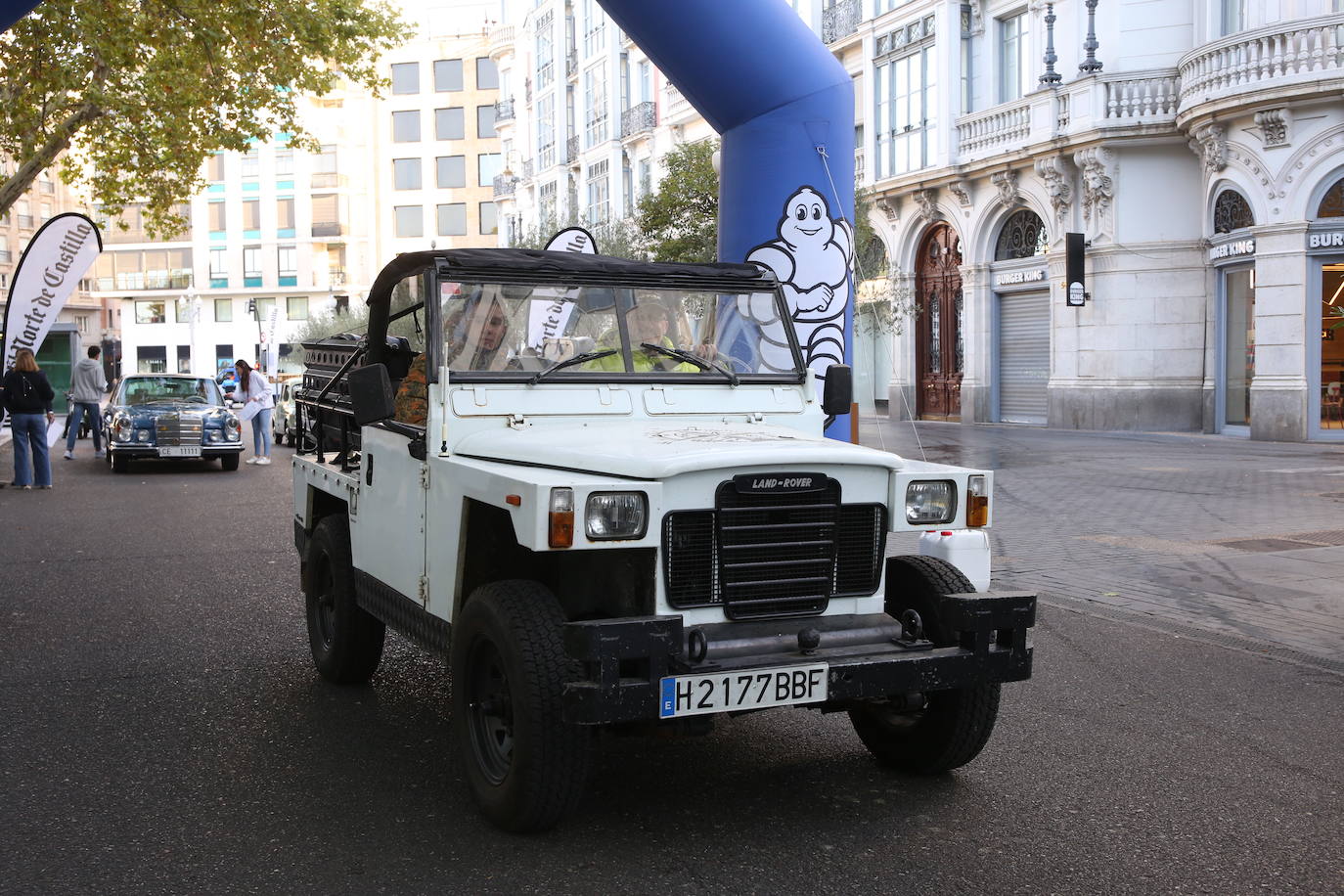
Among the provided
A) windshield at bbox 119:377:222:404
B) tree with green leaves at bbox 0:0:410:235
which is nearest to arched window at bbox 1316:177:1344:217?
tree with green leaves at bbox 0:0:410:235

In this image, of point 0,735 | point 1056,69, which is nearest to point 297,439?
point 0,735

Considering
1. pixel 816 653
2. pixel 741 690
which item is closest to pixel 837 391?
pixel 816 653

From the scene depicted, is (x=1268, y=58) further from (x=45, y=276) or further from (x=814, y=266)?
(x=45, y=276)

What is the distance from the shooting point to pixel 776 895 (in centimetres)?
387

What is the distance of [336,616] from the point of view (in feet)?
20.9

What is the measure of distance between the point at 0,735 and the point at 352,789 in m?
1.80

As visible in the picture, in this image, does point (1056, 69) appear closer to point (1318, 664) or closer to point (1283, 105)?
point (1283, 105)

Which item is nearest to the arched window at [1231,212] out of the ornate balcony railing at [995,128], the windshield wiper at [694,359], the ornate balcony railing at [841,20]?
the ornate balcony railing at [995,128]

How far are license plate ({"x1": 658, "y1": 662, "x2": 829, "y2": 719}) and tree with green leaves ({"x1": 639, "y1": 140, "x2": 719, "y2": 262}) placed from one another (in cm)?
1895

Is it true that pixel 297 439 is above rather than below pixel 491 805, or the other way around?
above

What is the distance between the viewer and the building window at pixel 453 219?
83562mm

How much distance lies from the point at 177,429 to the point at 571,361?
15.9m

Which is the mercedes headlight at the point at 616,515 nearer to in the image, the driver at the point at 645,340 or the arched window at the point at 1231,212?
the driver at the point at 645,340

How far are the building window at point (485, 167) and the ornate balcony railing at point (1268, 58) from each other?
62.5 metres
